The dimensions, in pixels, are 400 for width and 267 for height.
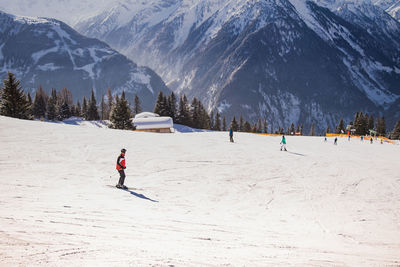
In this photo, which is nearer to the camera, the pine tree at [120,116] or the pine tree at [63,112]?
the pine tree at [120,116]

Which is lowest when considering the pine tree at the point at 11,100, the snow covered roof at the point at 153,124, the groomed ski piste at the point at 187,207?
the groomed ski piste at the point at 187,207

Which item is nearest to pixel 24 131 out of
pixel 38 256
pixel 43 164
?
pixel 43 164

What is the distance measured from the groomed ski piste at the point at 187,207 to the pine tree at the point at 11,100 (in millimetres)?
21614

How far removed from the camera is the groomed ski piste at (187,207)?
6.08 metres

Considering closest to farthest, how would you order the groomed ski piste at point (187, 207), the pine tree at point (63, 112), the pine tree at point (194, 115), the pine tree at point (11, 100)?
the groomed ski piste at point (187, 207)
the pine tree at point (11, 100)
the pine tree at point (63, 112)
the pine tree at point (194, 115)

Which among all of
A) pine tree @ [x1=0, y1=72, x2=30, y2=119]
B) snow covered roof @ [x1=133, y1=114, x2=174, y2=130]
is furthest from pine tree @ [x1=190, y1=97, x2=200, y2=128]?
pine tree @ [x1=0, y1=72, x2=30, y2=119]

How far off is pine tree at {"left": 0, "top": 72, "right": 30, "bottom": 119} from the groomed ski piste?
21.6 metres

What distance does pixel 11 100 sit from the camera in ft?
136

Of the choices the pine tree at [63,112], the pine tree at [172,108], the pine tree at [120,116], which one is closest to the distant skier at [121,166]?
the pine tree at [120,116]

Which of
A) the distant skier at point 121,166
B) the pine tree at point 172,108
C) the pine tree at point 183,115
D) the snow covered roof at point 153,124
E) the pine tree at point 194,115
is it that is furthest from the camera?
the pine tree at point 194,115

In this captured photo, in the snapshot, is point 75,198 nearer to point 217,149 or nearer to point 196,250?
point 196,250

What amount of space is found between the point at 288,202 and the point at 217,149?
12800 mm

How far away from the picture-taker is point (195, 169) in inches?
720

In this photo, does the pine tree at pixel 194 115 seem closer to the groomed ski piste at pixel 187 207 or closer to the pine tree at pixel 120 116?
the pine tree at pixel 120 116
